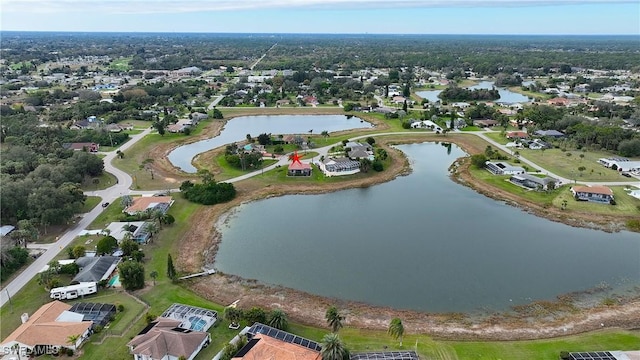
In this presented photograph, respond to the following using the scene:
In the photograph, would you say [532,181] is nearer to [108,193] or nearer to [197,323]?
[197,323]

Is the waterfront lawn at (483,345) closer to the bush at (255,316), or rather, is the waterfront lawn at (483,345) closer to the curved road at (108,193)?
the bush at (255,316)

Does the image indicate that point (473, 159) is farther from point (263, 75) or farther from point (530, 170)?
point (263, 75)

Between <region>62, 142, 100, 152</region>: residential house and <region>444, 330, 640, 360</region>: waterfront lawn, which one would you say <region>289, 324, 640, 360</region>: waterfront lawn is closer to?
<region>444, 330, 640, 360</region>: waterfront lawn

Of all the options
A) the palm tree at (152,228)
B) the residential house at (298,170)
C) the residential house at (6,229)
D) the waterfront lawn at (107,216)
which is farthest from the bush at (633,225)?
the residential house at (6,229)

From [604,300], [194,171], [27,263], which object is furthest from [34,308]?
[604,300]

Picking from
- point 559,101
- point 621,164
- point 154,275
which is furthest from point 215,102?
point 621,164
